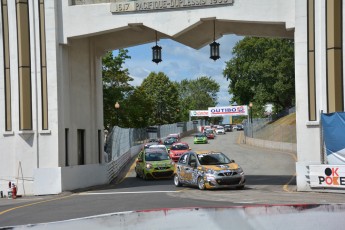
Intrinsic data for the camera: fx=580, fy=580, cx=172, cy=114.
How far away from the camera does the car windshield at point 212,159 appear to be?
912 inches

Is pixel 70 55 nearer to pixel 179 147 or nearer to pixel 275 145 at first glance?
pixel 179 147

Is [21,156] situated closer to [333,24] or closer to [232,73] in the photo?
[333,24]

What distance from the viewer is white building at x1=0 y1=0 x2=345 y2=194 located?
21719 mm

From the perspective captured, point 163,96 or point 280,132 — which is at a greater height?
point 163,96

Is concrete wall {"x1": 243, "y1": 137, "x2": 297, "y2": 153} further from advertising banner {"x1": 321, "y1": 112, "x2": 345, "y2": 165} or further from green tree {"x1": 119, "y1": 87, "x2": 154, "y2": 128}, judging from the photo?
advertising banner {"x1": 321, "y1": 112, "x2": 345, "y2": 165}

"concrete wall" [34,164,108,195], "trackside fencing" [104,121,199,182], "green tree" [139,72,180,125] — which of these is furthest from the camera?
"green tree" [139,72,180,125]

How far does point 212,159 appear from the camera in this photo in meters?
23.4

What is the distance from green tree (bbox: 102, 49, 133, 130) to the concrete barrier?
5189 centimetres

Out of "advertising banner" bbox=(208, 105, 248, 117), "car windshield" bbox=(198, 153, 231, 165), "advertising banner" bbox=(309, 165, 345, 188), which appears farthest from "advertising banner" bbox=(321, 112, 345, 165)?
"advertising banner" bbox=(208, 105, 248, 117)

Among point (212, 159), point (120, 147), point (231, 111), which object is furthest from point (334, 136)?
point (231, 111)

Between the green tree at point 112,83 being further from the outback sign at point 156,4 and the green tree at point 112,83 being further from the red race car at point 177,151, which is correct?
the outback sign at point 156,4

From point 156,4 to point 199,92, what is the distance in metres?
139

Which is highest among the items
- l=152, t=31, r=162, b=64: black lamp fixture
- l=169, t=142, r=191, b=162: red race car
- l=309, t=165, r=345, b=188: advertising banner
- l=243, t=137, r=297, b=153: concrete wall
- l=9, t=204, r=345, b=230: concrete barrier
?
l=152, t=31, r=162, b=64: black lamp fixture

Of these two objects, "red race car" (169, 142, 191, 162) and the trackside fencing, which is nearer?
the trackside fencing
